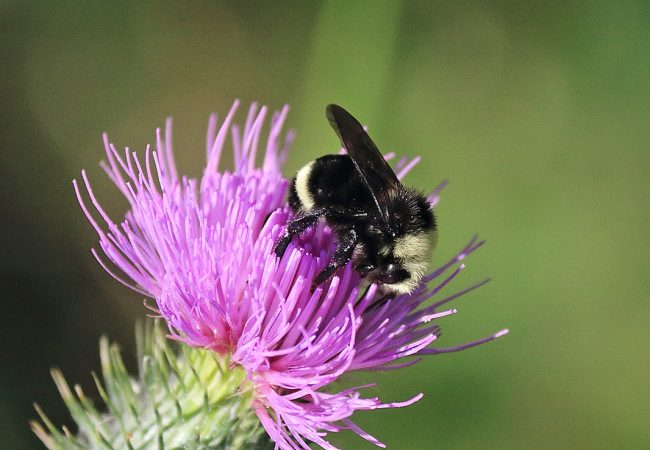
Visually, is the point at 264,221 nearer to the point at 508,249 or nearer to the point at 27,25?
the point at 508,249

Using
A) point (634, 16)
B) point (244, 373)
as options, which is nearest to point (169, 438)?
point (244, 373)

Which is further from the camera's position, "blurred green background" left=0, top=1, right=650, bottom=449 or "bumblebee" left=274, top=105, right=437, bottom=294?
"blurred green background" left=0, top=1, right=650, bottom=449

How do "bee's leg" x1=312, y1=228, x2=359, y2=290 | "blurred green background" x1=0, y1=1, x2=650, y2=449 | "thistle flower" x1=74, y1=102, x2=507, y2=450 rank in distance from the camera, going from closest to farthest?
"thistle flower" x1=74, y1=102, x2=507, y2=450 < "bee's leg" x1=312, y1=228, x2=359, y2=290 < "blurred green background" x1=0, y1=1, x2=650, y2=449

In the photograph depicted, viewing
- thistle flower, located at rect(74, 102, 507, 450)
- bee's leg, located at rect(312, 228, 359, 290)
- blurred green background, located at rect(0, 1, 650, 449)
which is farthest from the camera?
blurred green background, located at rect(0, 1, 650, 449)

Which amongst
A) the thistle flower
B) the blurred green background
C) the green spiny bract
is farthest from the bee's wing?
the blurred green background

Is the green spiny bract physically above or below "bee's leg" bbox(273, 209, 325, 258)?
below

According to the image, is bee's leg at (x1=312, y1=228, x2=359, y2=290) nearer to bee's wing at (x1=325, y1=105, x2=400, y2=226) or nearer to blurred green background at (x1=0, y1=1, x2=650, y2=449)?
bee's wing at (x1=325, y1=105, x2=400, y2=226)
